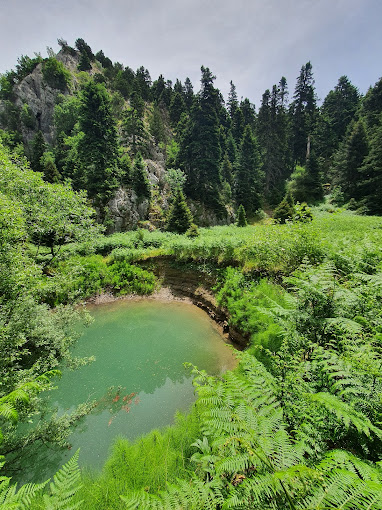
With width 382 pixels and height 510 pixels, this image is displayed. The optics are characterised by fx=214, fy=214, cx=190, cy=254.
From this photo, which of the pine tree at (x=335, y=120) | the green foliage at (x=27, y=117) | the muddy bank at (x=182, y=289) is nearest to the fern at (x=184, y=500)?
the muddy bank at (x=182, y=289)

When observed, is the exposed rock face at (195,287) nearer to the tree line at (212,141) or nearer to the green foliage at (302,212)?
the green foliage at (302,212)

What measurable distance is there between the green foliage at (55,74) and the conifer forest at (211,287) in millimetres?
303

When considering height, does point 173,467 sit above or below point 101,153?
below

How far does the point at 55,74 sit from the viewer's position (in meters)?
38.4

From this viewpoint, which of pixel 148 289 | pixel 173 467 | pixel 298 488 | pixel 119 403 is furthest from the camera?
pixel 148 289

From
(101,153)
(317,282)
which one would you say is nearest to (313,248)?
(317,282)

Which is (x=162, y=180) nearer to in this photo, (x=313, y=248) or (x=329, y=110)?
(x=313, y=248)

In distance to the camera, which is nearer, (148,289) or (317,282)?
(317,282)

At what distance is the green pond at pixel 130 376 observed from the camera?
5.00m

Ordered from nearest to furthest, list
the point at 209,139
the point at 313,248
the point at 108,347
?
the point at 313,248
the point at 108,347
the point at 209,139

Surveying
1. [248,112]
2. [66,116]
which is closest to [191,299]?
[66,116]

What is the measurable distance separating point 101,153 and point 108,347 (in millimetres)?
21606

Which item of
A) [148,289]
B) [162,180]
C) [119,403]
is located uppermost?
[162,180]

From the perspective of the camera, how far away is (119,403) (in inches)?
237
